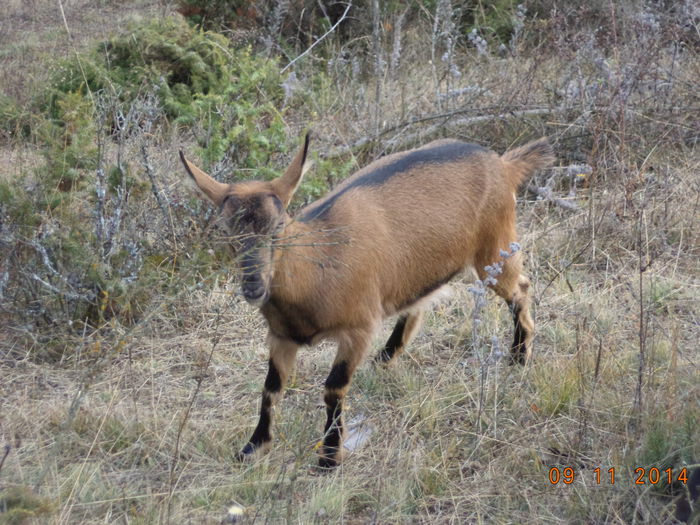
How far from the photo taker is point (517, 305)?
5219mm

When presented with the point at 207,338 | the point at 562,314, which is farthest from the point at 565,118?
the point at 207,338

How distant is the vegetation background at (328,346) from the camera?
3773 mm

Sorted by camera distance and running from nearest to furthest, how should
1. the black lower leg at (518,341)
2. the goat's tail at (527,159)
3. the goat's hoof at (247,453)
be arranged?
1. the goat's hoof at (247,453)
2. the black lower leg at (518,341)
3. the goat's tail at (527,159)

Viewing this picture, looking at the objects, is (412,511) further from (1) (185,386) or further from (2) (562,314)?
(2) (562,314)

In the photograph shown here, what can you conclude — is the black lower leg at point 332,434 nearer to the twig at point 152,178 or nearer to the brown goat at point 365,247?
the brown goat at point 365,247

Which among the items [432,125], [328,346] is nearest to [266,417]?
[328,346]

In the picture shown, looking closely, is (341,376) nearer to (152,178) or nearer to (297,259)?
(297,259)

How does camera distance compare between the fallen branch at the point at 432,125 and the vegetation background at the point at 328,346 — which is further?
the fallen branch at the point at 432,125

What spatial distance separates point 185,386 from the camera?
504 cm

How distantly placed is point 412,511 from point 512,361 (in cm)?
164

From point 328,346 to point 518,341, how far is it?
124 centimetres

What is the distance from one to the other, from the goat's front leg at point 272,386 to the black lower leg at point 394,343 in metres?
1.05

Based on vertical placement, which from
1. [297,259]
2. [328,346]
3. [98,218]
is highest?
[297,259]
